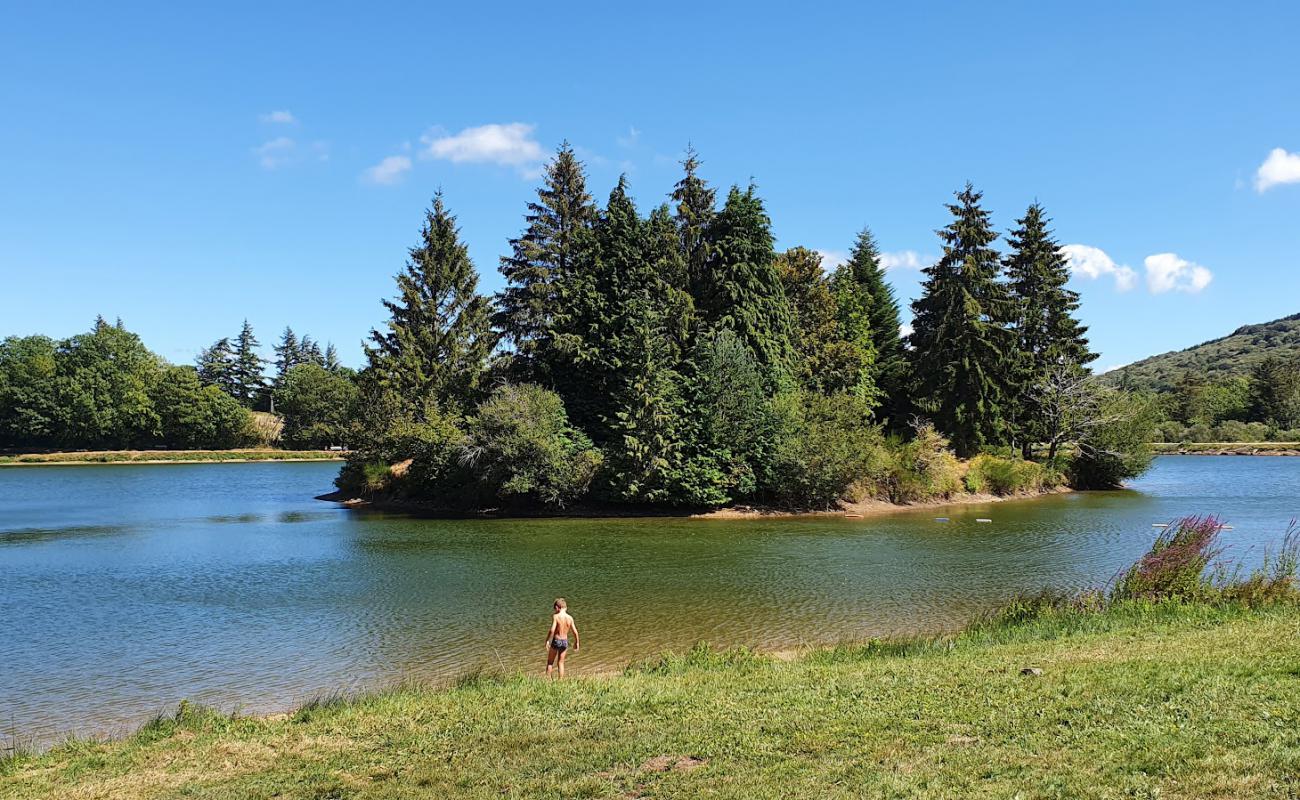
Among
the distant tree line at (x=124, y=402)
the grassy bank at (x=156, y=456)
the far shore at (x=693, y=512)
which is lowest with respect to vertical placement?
the far shore at (x=693, y=512)

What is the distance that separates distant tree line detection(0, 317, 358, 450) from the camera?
9775 cm

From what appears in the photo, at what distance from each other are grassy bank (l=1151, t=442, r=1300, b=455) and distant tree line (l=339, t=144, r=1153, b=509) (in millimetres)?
52036

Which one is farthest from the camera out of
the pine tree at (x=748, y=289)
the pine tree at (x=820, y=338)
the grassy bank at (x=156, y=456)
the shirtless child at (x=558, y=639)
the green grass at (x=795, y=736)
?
the grassy bank at (x=156, y=456)

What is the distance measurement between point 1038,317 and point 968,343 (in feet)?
23.2

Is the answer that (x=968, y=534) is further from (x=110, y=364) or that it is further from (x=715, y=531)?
(x=110, y=364)

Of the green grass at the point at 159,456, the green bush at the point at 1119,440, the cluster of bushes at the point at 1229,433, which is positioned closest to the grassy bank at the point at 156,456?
the green grass at the point at 159,456

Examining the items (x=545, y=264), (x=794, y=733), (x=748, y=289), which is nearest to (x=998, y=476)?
(x=748, y=289)

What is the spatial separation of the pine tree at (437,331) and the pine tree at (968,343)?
96.5ft

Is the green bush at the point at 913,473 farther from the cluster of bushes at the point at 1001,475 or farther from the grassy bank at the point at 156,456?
the grassy bank at the point at 156,456

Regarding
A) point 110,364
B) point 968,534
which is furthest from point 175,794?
point 110,364

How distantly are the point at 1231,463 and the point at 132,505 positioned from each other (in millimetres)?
98522

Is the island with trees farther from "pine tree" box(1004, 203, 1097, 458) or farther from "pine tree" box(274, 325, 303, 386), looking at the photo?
"pine tree" box(274, 325, 303, 386)

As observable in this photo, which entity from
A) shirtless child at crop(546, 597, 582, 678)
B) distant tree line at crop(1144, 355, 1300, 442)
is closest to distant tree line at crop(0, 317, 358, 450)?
shirtless child at crop(546, 597, 582, 678)

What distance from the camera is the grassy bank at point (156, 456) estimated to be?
92938 mm
